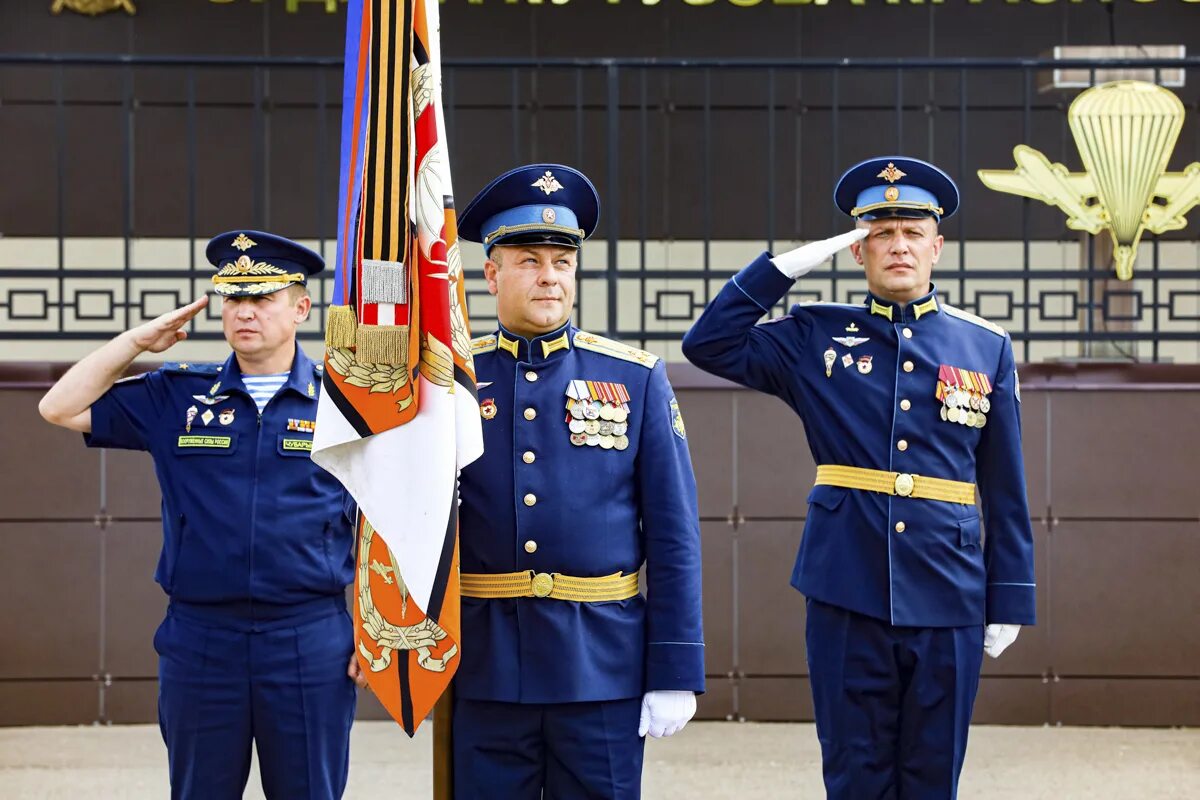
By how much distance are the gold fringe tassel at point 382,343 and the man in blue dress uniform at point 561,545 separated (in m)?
0.33

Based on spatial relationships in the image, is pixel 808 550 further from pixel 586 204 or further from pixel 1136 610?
pixel 1136 610

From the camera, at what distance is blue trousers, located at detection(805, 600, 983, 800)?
3389 mm

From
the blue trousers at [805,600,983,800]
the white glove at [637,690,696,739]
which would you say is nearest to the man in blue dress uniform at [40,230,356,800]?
the white glove at [637,690,696,739]

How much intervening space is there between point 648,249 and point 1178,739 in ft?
11.9

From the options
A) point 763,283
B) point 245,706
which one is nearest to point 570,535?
point 763,283

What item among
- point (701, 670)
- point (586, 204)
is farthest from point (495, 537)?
point (586, 204)

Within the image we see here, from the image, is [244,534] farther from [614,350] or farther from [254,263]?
[614,350]

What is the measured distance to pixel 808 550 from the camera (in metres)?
3.56

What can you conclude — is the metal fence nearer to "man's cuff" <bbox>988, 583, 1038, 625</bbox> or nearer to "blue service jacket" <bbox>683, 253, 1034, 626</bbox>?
"blue service jacket" <bbox>683, 253, 1034, 626</bbox>

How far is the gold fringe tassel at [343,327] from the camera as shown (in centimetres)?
281

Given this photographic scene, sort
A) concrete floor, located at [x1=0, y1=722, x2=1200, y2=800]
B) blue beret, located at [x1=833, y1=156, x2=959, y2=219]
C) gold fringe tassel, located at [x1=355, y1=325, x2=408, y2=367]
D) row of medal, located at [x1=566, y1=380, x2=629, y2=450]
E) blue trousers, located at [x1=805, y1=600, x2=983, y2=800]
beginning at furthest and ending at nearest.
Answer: concrete floor, located at [x1=0, y1=722, x2=1200, y2=800] → blue beret, located at [x1=833, y1=156, x2=959, y2=219] → blue trousers, located at [x1=805, y1=600, x2=983, y2=800] → row of medal, located at [x1=566, y1=380, x2=629, y2=450] → gold fringe tassel, located at [x1=355, y1=325, x2=408, y2=367]

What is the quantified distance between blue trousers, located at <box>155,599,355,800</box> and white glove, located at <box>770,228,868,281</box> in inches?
56.8

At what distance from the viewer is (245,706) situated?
3451 millimetres

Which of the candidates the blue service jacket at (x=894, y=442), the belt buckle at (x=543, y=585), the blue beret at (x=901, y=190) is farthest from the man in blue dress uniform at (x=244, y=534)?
the blue beret at (x=901, y=190)
